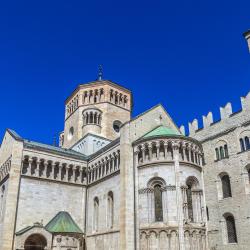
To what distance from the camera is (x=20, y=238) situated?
25.6 meters

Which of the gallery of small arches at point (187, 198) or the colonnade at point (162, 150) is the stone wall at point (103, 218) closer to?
the colonnade at point (162, 150)

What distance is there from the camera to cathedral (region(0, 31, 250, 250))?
80.8 ft

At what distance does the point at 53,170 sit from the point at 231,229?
1698 centimetres

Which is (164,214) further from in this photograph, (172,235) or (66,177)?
(66,177)

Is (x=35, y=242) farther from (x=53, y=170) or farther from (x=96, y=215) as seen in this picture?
(x=53, y=170)

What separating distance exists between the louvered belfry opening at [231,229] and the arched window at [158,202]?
19.4 ft

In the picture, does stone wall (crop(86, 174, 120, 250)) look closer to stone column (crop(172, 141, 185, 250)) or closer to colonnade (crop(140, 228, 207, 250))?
colonnade (crop(140, 228, 207, 250))

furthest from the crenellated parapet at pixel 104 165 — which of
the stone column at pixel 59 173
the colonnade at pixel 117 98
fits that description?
the colonnade at pixel 117 98

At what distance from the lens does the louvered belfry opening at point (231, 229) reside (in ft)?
83.1

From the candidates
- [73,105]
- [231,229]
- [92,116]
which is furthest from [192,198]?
[73,105]

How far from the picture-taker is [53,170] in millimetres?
30828

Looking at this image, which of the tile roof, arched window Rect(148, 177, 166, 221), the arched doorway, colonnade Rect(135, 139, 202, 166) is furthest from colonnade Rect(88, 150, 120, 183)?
the arched doorway

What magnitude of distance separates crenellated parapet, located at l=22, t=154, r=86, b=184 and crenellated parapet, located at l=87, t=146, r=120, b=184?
1129 mm

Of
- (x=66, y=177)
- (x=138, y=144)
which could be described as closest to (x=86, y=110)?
(x=66, y=177)
